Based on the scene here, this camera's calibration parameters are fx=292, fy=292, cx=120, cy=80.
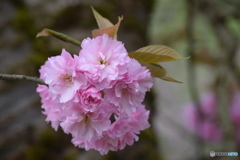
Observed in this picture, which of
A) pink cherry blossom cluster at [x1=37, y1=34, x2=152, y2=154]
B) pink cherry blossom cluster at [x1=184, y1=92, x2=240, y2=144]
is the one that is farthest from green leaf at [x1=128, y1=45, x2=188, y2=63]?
pink cherry blossom cluster at [x1=184, y1=92, x2=240, y2=144]

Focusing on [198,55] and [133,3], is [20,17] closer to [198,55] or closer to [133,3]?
[133,3]

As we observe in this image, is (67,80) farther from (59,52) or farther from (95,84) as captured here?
(59,52)

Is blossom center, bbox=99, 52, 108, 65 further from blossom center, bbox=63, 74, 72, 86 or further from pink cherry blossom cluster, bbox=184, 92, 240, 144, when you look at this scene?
pink cherry blossom cluster, bbox=184, 92, 240, 144

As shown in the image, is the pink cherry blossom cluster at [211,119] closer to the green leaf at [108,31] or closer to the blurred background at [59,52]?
the blurred background at [59,52]

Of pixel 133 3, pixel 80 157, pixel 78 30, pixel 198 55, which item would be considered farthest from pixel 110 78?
pixel 198 55

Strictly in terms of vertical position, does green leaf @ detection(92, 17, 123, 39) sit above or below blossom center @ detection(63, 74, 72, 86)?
above

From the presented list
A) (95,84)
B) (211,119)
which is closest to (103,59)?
(95,84)
